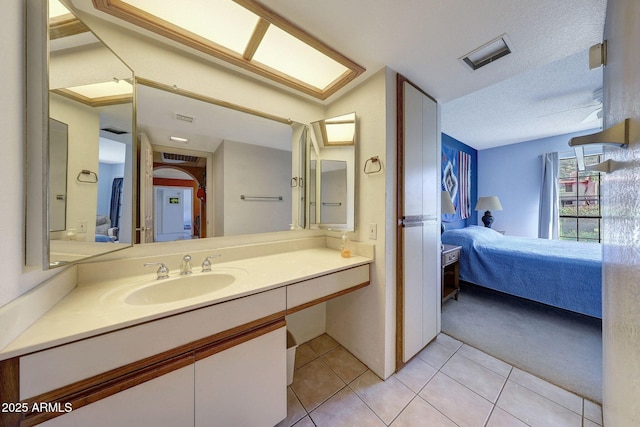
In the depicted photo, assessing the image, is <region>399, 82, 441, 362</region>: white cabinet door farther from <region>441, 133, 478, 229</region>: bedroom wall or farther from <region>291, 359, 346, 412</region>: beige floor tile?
<region>441, 133, 478, 229</region>: bedroom wall

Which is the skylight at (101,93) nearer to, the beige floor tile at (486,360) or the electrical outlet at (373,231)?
the electrical outlet at (373,231)

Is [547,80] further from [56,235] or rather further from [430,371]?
[56,235]

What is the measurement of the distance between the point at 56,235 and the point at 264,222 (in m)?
0.98

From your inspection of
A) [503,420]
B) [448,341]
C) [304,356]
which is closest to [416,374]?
[503,420]

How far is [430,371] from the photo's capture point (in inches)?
60.1

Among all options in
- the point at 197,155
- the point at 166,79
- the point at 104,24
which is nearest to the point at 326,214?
the point at 197,155

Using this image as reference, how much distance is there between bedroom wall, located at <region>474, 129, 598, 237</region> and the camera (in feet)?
12.8

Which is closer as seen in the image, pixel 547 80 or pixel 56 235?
pixel 56 235

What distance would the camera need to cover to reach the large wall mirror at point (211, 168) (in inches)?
46.5

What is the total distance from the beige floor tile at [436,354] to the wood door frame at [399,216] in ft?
0.88

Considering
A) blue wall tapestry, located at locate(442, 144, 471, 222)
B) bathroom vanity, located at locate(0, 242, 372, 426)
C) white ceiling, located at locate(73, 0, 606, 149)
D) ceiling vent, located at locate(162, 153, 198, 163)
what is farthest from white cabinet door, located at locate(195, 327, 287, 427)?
blue wall tapestry, located at locate(442, 144, 471, 222)

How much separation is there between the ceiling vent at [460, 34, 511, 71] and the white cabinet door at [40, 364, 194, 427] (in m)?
2.18

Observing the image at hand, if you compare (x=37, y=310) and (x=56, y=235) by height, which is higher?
(x=56, y=235)

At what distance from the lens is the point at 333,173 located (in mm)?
1711
